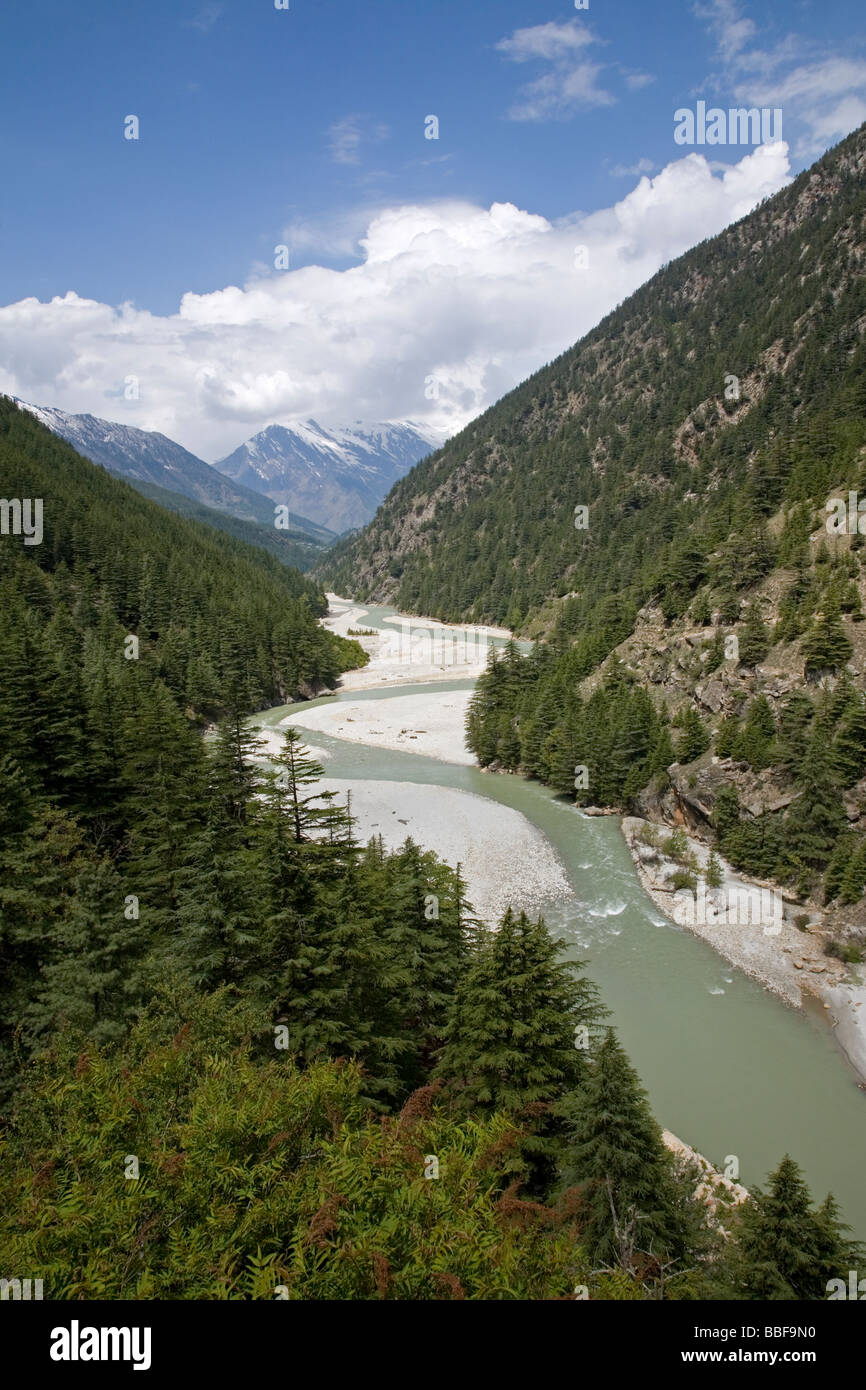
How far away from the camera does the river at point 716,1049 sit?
737 inches

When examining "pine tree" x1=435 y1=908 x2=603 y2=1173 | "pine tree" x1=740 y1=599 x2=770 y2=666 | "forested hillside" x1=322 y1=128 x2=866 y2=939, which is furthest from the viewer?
"pine tree" x1=740 y1=599 x2=770 y2=666

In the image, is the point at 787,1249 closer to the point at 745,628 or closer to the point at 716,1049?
the point at 716,1049

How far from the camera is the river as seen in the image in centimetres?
1872

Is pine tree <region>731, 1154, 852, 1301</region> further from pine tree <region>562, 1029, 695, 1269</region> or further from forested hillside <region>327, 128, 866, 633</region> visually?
forested hillside <region>327, 128, 866, 633</region>

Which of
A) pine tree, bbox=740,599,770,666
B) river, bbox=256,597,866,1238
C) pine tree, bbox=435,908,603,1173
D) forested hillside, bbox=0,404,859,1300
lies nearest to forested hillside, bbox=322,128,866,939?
pine tree, bbox=740,599,770,666

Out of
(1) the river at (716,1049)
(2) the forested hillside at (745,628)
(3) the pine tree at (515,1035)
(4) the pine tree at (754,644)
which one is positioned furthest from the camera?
(4) the pine tree at (754,644)

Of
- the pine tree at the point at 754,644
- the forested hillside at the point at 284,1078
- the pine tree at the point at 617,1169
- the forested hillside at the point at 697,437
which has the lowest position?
the pine tree at the point at 617,1169

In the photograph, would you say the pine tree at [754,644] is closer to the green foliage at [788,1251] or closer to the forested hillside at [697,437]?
the forested hillside at [697,437]

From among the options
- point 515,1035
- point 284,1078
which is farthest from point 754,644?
point 284,1078

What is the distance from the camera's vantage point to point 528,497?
185m

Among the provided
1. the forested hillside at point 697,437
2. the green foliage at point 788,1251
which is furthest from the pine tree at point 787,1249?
the forested hillside at point 697,437

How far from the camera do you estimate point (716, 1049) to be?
22859 millimetres
